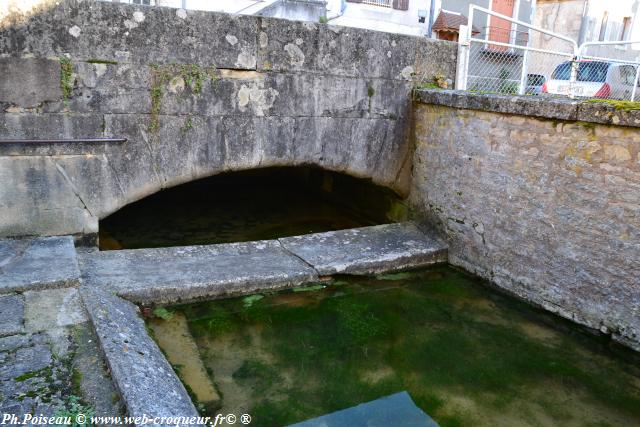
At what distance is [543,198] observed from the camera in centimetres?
378

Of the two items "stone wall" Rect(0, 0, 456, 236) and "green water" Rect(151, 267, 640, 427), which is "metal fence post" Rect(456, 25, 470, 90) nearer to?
"stone wall" Rect(0, 0, 456, 236)

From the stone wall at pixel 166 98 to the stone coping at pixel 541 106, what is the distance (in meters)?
0.56

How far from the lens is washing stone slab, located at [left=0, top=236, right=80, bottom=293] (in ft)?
9.76

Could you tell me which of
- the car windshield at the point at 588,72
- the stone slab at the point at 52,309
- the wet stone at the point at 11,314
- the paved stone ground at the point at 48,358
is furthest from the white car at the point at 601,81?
the wet stone at the point at 11,314

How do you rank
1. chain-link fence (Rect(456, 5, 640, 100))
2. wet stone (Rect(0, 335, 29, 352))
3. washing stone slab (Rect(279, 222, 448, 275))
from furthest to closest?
chain-link fence (Rect(456, 5, 640, 100)) < washing stone slab (Rect(279, 222, 448, 275)) < wet stone (Rect(0, 335, 29, 352))

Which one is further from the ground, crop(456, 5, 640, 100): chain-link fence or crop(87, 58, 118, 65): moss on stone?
crop(456, 5, 640, 100): chain-link fence

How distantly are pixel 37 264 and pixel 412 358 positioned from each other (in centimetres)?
243

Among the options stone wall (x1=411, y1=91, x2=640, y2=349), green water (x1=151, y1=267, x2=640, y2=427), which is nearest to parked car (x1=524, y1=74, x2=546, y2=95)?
stone wall (x1=411, y1=91, x2=640, y2=349)

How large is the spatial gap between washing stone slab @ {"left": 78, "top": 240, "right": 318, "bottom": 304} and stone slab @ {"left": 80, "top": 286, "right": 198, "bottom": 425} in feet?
0.84

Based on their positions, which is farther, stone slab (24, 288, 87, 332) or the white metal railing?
the white metal railing

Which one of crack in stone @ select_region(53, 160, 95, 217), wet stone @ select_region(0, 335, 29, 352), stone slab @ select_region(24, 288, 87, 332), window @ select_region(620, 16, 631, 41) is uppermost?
window @ select_region(620, 16, 631, 41)

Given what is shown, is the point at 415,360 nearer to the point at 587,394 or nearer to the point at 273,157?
the point at 587,394

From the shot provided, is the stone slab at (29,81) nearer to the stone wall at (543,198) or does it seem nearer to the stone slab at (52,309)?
the stone slab at (52,309)

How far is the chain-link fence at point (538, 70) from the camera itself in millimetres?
5078
